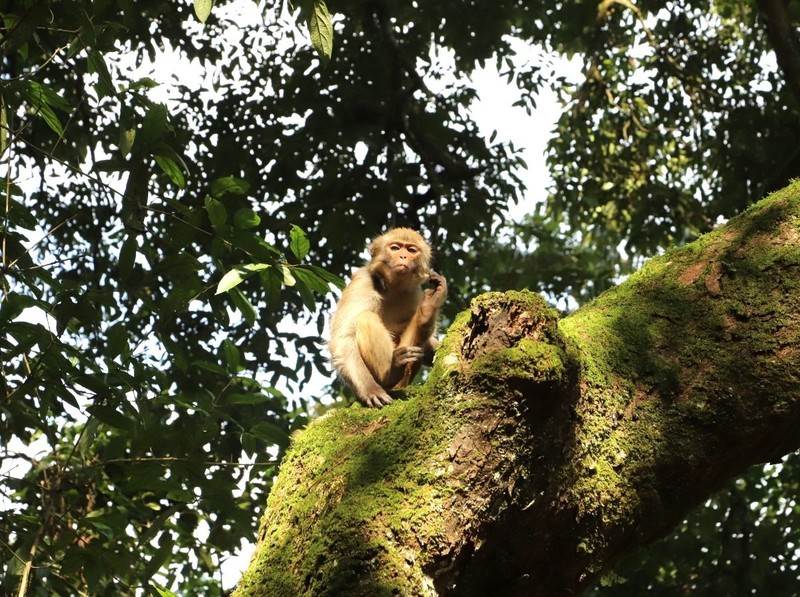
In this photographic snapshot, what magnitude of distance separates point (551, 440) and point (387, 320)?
3639 millimetres

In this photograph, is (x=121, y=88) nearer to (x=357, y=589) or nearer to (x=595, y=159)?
(x=357, y=589)

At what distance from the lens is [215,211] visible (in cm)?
420

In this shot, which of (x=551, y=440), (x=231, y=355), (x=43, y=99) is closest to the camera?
(x=551, y=440)

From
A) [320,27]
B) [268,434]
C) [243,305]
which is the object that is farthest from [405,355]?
[320,27]

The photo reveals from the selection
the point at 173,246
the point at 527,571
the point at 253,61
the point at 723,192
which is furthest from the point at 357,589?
the point at 723,192

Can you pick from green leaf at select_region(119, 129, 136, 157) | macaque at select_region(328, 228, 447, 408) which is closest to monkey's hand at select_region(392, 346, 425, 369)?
macaque at select_region(328, 228, 447, 408)

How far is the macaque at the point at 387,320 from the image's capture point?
18.8ft

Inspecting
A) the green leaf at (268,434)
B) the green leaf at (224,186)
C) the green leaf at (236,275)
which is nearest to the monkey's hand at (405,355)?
the green leaf at (268,434)

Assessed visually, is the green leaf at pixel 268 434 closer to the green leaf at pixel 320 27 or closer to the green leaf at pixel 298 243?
the green leaf at pixel 298 243

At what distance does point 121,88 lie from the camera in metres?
4.29

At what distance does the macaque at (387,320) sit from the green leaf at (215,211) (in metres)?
1.51

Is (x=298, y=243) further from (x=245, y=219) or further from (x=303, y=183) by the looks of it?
(x=303, y=183)

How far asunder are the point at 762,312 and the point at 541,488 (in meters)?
1.05

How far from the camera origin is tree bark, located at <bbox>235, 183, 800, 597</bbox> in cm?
268
